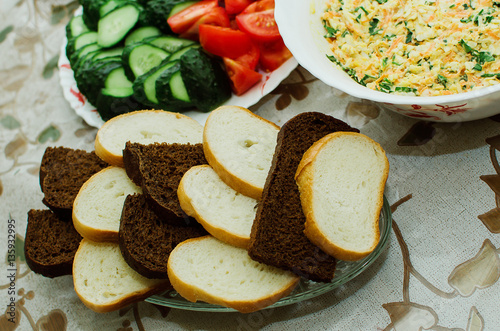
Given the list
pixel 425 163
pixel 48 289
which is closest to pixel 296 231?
pixel 425 163

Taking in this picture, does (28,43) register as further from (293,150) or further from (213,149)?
(293,150)

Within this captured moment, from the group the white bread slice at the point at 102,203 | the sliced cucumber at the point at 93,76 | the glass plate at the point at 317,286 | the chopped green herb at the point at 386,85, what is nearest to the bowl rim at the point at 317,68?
the chopped green herb at the point at 386,85

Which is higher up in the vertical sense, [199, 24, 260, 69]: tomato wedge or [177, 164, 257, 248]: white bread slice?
[199, 24, 260, 69]: tomato wedge

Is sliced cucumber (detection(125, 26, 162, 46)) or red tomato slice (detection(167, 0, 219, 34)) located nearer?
red tomato slice (detection(167, 0, 219, 34))

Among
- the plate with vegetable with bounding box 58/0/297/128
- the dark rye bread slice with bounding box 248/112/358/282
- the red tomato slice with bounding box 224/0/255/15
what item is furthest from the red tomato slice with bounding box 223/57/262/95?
the dark rye bread slice with bounding box 248/112/358/282

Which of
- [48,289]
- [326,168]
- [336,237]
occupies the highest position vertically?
[326,168]

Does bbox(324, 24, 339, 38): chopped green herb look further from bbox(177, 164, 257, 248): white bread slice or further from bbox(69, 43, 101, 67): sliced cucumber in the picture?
bbox(69, 43, 101, 67): sliced cucumber

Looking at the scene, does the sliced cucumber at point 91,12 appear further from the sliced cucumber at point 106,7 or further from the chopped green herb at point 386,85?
the chopped green herb at point 386,85

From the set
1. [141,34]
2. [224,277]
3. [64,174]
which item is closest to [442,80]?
[224,277]
